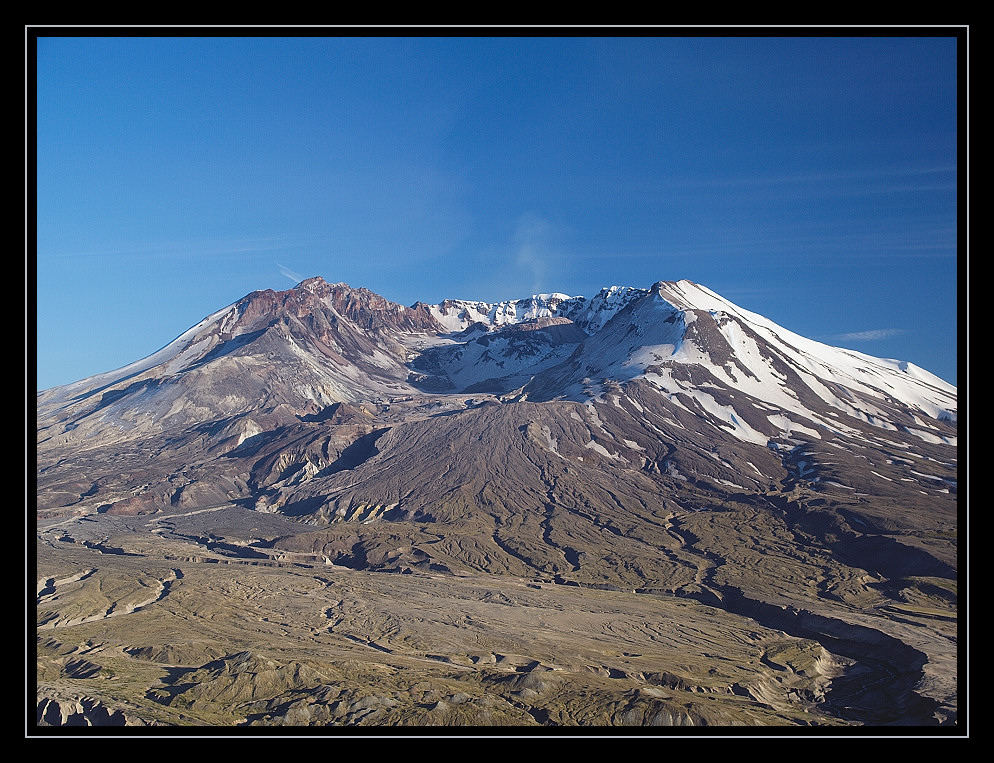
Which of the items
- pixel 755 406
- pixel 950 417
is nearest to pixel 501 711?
pixel 755 406

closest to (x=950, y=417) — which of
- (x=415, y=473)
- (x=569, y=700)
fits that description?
(x=415, y=473)

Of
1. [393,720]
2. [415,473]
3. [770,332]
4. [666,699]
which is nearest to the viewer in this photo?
[393,720]
